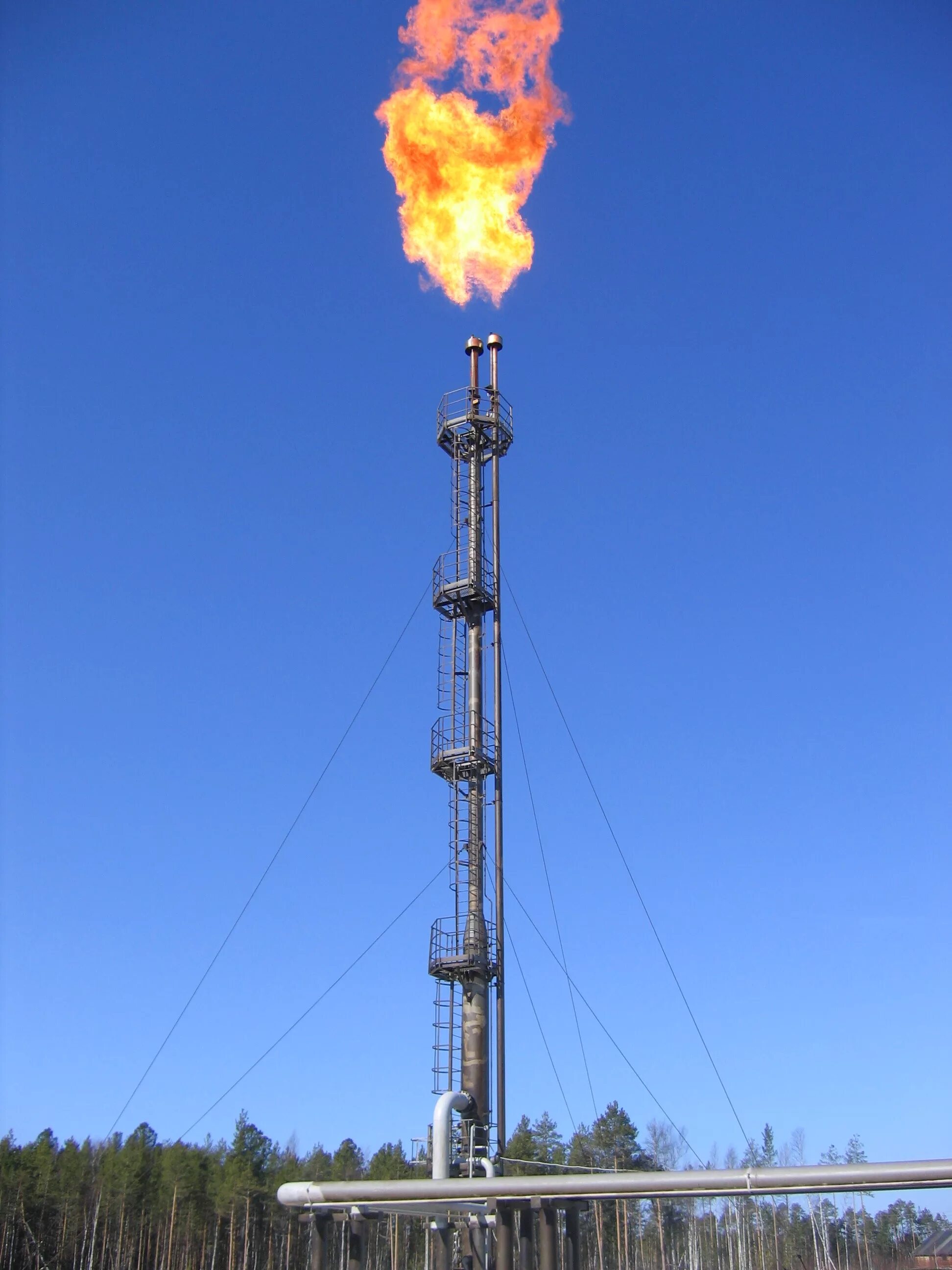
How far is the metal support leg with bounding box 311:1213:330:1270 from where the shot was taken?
75.1 feet

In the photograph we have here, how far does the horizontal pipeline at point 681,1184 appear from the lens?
1962 centimetres

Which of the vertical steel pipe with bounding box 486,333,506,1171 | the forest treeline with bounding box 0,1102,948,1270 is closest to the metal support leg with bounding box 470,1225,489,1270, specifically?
the vertical steel pipe with bounding box 486,333,506,1171

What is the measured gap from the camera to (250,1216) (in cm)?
8719

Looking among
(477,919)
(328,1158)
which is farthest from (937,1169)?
(328,1158)

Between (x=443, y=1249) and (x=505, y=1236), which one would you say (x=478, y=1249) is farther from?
(x=505, y=1236)

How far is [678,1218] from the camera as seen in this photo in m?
111

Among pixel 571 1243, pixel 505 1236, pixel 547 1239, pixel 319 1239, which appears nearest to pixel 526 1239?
pixel 505 1236

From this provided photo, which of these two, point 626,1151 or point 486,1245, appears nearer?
point 486,1245

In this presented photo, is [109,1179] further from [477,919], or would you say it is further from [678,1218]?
[477,919]

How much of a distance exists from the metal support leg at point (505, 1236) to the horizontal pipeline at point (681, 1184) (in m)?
0.40

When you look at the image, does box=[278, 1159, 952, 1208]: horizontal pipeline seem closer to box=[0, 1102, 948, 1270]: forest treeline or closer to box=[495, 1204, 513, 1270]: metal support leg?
box=[495, 1204, 513, 1270]: metal support leg

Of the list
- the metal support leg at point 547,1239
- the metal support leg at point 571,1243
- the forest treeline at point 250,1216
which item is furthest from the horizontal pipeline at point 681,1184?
the forest treeline at point 250,1216

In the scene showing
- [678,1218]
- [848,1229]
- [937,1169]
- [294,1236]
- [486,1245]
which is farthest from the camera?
[848,1229]

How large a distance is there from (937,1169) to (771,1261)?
3940 inches
